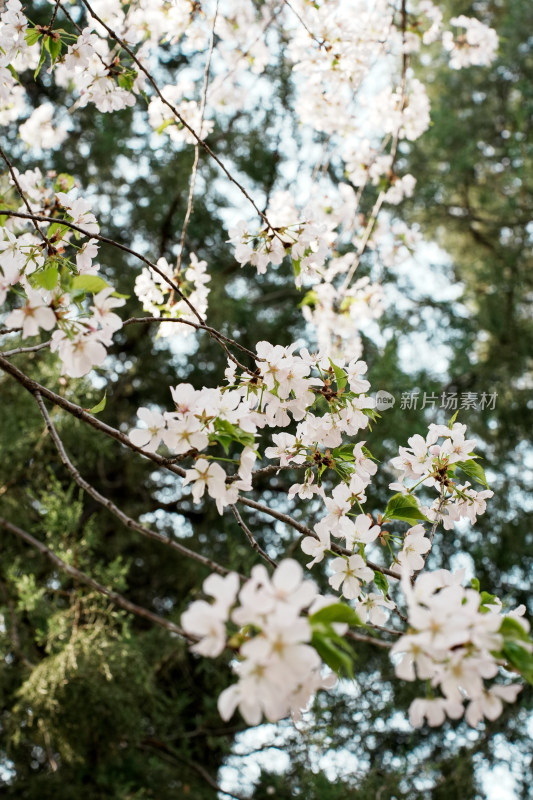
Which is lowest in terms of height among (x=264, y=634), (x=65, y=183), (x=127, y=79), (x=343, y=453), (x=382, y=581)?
(x=264, y=634)

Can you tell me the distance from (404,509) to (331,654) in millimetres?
360

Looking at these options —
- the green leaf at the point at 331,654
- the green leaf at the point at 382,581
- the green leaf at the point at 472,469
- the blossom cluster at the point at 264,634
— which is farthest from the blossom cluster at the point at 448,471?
the blossom cluster at the point at 264,634

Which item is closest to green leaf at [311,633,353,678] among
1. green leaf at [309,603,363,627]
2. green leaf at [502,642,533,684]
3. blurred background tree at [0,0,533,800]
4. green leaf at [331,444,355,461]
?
green leaf at [309,603,363,627]

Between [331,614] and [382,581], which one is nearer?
[331,614]

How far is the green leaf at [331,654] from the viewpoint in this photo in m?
0.53

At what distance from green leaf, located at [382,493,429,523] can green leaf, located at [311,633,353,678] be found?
31 centimetres

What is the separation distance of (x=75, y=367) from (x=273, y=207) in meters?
1.55

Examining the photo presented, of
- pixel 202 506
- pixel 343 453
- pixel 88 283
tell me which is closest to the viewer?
pixel 88 283

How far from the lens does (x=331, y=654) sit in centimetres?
61

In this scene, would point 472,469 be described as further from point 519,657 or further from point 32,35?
point 32,35

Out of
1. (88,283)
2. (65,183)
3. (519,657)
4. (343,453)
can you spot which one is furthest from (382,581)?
(65,183)

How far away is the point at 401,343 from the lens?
4.07m

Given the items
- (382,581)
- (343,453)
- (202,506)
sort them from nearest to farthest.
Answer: (382,581) → (343,453) → (202,506)

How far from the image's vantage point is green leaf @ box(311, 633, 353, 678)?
531 millimetres
